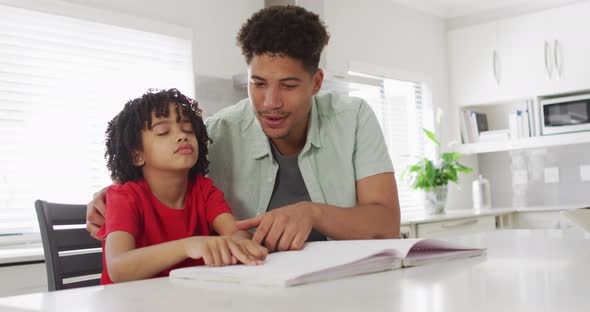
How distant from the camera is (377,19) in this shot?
15.6 feet

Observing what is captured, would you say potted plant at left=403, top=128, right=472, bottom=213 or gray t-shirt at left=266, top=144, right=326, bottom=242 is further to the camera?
potted plant at left=403, top=128, right=472, bottom=213

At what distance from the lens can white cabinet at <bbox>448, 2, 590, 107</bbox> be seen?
4.70 meters

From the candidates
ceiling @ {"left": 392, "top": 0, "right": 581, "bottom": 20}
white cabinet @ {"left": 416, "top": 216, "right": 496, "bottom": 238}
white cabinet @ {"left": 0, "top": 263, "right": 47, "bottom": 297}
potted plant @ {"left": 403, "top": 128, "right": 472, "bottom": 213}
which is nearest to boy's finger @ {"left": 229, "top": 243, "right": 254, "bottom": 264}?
white cabinet @ {"left": 0, "top": 263, "right": 47, "bottom": 297}

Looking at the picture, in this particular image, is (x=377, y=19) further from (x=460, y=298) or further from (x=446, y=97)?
(x=460, y=298)

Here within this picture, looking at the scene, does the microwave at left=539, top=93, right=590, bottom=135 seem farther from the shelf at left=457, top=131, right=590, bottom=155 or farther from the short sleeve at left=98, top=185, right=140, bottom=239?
the short sleeve at left=98, top=185, right=140, bottom=239

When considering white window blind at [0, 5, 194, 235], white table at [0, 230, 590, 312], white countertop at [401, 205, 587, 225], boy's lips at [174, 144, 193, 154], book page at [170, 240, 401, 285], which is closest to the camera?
white table at [0, 230, 590, 312]

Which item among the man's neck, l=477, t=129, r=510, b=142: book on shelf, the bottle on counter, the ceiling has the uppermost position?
the ceiling

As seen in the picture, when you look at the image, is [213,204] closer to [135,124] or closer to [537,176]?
[135,124]

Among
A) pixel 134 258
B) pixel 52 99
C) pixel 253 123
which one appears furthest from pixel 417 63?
pixel 134 258

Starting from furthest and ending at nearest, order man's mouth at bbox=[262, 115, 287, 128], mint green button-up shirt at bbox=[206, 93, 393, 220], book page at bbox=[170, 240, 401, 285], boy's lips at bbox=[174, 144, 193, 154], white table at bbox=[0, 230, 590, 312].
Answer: mint green button-up shirt at bbox=[206, 93, 393, 220], man's mouth at bbox=[262, 115, 287, 128], boy's lips at bbox=[174, 144, 193, 154], book page at bbox=[170, 240, 401, 285], white table at bbox=[0, 230, 590, 312]

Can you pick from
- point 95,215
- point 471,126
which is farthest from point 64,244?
point 471,126

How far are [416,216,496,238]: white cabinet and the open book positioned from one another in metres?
2.82

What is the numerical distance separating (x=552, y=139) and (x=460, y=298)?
15.1 ft

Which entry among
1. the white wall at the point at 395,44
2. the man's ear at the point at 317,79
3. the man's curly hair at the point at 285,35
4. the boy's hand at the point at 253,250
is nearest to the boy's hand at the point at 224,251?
the boy's hand at the point at 253,250
